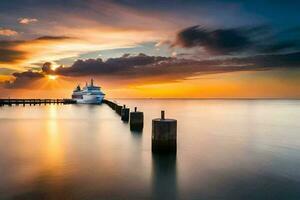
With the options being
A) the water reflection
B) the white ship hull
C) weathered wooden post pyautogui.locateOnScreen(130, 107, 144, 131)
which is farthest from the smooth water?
the white ship hull

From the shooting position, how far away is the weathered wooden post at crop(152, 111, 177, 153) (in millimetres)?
16000

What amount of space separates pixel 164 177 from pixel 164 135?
273 cm

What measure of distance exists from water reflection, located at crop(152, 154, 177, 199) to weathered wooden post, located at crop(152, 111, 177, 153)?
1.56 feet

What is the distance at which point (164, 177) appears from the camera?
1417cm

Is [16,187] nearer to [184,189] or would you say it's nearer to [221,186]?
[184,189]

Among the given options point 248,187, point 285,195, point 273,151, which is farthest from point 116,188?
A: point 273,151

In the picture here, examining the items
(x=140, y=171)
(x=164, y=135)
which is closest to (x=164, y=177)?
(x=140, y=171)

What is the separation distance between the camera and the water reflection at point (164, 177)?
11.8 m

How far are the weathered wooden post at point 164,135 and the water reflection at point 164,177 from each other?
476 mm

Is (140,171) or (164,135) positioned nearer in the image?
(140,171)

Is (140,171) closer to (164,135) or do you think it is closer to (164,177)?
(164,177)

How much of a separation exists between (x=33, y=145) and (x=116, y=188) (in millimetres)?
13639

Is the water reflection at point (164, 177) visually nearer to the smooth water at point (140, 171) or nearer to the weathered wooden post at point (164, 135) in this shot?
the smooth water at point (140, 171)

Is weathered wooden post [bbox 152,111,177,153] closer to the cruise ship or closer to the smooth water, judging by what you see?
the smooth water
